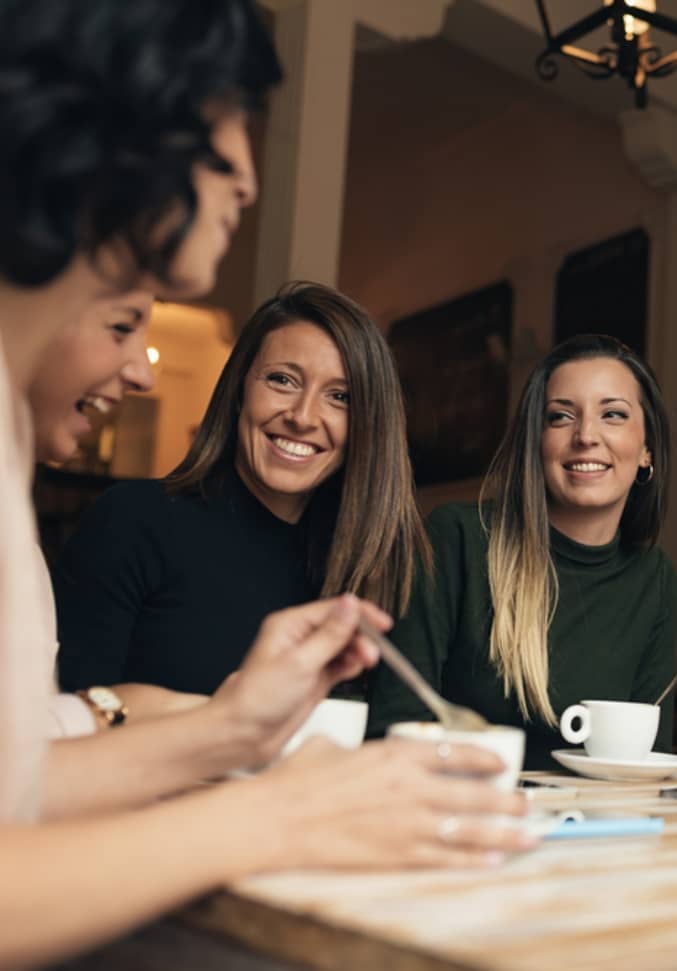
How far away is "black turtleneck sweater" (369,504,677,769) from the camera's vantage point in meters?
1.92

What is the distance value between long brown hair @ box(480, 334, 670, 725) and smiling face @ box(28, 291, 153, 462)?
103 cm

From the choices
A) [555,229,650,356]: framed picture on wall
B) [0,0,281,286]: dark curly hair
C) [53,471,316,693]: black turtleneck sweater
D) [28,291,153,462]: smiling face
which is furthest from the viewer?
[555,229,650,356]: framed picture on wall

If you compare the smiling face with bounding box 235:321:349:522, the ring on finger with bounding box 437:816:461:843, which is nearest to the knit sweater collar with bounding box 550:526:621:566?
the smiling face with bounding box 235:321:349:522

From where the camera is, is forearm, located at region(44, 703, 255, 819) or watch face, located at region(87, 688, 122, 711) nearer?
forearm, located at region(44, 703, 255, 819)

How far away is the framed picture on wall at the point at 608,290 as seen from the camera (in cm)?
490

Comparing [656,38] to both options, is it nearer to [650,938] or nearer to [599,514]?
[599,514]

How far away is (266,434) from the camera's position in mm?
1840

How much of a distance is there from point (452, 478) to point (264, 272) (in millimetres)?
2535

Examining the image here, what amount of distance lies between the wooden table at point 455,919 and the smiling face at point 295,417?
1.09 meters

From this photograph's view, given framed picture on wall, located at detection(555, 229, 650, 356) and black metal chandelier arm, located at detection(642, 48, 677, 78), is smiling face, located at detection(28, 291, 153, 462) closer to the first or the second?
black metal chandelier arm, located at detection(642, 48, 677, 78)

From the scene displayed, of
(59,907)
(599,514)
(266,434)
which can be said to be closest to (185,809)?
(59,907)

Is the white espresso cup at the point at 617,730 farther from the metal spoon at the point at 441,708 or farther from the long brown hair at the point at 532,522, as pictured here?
the metal spoon at the point at 441,708

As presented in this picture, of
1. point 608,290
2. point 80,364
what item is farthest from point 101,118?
point 608,290

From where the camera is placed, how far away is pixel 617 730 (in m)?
1.40
